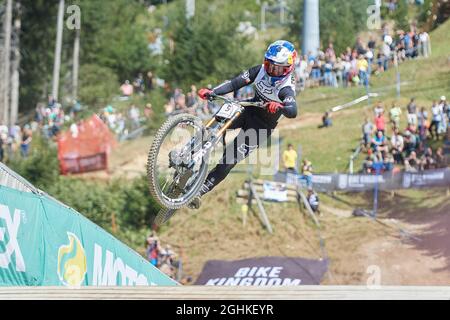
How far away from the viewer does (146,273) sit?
642 inches

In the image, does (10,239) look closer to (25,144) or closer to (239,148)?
(239,148)

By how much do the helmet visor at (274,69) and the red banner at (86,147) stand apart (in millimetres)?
20755

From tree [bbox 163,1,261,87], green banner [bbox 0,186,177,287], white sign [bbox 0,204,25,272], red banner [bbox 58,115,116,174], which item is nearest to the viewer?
white sign [bbox 0,204,25,272]

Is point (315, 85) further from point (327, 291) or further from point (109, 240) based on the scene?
point (327, 291)

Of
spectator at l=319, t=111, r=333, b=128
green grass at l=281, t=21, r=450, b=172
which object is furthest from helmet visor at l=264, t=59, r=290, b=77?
spectator at l=319, t=111, r=333, b=128

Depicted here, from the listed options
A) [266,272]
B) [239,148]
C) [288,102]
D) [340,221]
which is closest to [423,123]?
[340,221]

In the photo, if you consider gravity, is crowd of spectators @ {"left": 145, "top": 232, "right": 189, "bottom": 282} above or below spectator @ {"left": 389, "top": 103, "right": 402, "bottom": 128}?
below

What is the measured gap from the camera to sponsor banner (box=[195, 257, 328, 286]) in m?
24.3

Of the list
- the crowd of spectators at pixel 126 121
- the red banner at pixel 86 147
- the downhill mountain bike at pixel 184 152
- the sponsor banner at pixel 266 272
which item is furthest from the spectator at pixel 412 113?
the downhill mountain bike at pixel 184 152

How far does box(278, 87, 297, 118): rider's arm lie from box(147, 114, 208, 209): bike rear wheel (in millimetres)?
1173

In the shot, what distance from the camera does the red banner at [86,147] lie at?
110 ft

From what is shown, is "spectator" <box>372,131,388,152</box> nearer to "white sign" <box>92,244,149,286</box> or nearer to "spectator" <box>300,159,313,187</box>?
"spectator" <box>300,159,313,187</box>
